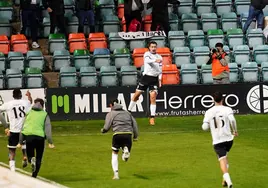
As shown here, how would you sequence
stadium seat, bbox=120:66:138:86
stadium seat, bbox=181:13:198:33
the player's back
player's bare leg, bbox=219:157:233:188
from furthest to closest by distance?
1. stadium seat, bbox=181:13:198:33
2. stadium seat, bbox=120:66:138:86
3. the player's back
4. player's bare leg, bbox=219:157:233:188

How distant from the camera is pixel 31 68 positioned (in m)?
32.3

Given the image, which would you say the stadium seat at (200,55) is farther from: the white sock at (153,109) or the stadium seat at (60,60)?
the white sock at (153,109)

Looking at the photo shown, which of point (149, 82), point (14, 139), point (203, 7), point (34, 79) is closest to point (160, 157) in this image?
point (14, 139)

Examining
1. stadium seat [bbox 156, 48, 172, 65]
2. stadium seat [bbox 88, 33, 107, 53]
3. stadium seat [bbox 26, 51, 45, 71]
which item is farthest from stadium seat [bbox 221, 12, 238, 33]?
stadium seat [bbox 26, 51, 45, 71]

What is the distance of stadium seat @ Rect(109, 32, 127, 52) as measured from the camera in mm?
34281

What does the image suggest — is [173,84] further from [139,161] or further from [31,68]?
[139,161]

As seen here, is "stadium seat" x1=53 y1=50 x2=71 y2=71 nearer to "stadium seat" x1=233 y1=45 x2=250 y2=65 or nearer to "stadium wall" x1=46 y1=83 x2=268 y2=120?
"stadium wall" x1=46 y1=83 x2=268 y2=120

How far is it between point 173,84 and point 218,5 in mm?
6028

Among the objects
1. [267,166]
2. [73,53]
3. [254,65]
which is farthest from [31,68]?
[267,166]

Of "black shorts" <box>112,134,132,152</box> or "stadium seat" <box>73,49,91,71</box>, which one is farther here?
"stadium seat" <box>73,49,91,71</box>

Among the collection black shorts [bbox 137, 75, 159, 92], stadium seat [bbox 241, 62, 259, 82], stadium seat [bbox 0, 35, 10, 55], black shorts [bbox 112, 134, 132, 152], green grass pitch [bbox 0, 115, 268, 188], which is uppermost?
stadium seat [bbox 0, 35, 10, 55]

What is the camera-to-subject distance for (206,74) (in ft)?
108

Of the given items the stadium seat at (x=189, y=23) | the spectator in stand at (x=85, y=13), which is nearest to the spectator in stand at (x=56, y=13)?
the spectator in stand at (x=85, y=13)

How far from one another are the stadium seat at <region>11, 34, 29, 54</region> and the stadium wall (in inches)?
119
